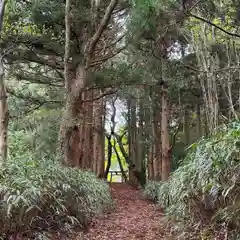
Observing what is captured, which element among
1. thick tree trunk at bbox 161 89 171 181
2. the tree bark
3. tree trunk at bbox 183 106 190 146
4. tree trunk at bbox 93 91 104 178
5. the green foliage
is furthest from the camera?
the tree bark

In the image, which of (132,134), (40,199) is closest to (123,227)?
(40,199)

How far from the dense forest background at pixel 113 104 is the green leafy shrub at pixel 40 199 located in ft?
0.05

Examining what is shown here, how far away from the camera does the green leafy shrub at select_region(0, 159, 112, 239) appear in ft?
10.8

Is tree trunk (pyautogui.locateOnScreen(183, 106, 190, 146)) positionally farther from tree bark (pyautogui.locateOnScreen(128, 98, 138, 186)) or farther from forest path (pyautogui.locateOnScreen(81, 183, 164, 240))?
forest path (pyautogui.locateOnScreen(81, 183, 164, 240))

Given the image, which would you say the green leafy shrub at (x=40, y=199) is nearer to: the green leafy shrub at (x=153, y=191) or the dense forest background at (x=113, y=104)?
the dense forest background at (x=113, y=104)

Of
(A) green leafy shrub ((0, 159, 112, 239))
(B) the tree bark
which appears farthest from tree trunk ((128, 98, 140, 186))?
(A) green leafy shrub ((0, 159, 112, 239))

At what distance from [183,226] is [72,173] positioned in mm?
2073

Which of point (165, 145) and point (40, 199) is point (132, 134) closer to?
point (165, 145)

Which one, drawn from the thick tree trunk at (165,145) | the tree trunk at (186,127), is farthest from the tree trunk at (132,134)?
the thick tree trunk at (165,145)

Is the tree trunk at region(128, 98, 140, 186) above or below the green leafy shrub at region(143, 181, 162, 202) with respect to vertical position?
above

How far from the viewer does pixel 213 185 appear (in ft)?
10.2

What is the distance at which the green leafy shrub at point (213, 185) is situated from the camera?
2904 mm

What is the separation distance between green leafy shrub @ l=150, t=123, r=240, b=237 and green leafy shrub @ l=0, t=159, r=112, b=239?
4.57 ft

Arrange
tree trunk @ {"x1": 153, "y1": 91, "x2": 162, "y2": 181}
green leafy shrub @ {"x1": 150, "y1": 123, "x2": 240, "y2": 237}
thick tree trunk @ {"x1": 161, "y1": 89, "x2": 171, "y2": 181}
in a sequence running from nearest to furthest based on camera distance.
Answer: green leafy shrub @ {"x1": 150, "y1": 123, "x2": 240, "y2": 237}, thick tree trunk @ {"x1": 161, "y1": 89, "x2": 171, "y2": 181}, tree trunk @ {"x1": 153, "y1": 91, "x2": 162, "y2": 181}
